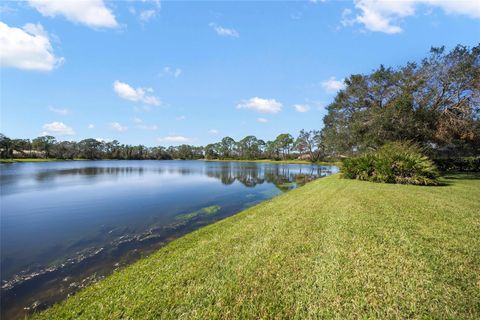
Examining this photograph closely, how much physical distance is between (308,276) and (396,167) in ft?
44.0

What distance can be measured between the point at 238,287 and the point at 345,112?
84.7ft

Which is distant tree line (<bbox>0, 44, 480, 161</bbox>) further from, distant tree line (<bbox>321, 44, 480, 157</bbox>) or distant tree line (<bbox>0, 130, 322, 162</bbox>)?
distant tree line (<bbox>0, 130, 322, 162</bbox>)

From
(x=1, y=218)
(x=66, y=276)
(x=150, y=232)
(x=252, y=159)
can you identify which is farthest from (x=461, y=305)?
(x=252, y=159)

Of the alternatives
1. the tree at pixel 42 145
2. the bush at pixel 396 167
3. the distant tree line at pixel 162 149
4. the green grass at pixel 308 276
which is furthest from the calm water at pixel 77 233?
the tree at pixel 42 145

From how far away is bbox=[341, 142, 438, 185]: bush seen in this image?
12867 millimetres

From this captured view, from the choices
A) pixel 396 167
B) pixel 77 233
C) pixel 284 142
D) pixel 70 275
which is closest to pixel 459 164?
pixel 396 167

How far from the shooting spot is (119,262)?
19.4 feet

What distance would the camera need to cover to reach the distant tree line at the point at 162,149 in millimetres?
84688

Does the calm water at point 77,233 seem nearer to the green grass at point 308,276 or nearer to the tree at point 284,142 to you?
the green grass at point 308,276

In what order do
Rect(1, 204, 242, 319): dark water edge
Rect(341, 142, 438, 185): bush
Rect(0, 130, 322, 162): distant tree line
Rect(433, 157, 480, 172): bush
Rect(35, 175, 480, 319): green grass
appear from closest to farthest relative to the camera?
Rect(35, 175, 480, 319): green grass, Rect(1, 204, 242, 319): dark water edge, Rect(341, 142, 438, 185): bush, Rect(433, 157, 480, 172): bush, Rect(0, 130, 322, 162): distant tree line

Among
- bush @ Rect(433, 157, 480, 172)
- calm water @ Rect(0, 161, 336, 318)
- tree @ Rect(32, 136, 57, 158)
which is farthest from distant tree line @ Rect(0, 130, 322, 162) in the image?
calm water @ Rect(0, 161, 336, 318)

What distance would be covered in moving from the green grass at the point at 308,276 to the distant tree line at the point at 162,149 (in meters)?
77.8

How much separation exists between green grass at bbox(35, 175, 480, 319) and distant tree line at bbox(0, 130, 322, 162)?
77.8 m

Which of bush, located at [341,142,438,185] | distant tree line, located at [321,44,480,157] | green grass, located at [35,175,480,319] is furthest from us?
distant tree line, located at [321,44,480,157]
